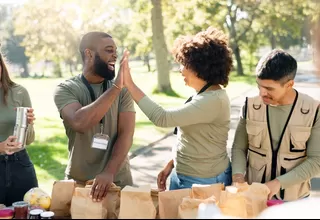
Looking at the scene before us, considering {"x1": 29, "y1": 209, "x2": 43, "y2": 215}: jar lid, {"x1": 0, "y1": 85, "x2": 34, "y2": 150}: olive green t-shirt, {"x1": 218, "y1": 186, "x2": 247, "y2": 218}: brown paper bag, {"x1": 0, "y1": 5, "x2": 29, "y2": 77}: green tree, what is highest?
{"x1": 0, "y1": 85, "x2": 34, "y2": 150}: olive green t-shirt

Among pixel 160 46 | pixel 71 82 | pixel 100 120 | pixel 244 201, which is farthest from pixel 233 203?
pixel 160 46

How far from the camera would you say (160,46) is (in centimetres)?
1941

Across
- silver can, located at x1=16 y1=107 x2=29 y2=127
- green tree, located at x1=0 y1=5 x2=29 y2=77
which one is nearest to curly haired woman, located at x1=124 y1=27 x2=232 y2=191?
silver can, located at x1=16 y1=107 x2=29 y2=127

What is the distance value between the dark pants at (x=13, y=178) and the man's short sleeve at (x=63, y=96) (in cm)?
63

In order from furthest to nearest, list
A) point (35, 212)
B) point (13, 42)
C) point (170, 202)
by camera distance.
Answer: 1. point (13, 42)
2. point (170, 202)
3. point (35, 212)

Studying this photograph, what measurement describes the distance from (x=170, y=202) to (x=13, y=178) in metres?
1.38

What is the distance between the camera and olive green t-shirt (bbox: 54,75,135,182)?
121 inches

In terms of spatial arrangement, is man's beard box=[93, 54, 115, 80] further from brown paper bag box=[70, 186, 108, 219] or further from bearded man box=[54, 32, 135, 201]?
brown paper bag box=[70, 186, 108, 219]

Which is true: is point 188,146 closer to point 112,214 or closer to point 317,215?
point 112,214

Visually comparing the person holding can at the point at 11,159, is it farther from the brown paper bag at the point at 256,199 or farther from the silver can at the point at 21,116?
the brown paper bag at the point at 256,199

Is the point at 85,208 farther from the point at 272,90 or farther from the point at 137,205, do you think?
the point at 272,90

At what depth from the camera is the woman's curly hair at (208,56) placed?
2.95m

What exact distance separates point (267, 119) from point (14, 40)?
74776mm

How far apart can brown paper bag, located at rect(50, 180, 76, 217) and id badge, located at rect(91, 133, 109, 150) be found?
1.48ft
